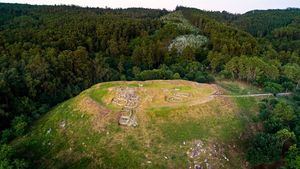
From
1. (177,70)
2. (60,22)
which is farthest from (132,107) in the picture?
(60,22)

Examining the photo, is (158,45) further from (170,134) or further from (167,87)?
(170,134)

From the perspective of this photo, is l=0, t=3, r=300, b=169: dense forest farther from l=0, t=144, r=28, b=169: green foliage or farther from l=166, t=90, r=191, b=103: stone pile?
l=166, t=90, r=191, b=103: stone pile

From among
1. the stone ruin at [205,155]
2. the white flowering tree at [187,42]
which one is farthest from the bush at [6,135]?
the white flowering tree at [187,42]

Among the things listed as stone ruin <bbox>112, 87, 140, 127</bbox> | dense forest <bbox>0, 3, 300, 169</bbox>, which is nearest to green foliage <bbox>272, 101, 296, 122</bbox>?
dense forest <bbox>0, 3, 300, 169</bbox>

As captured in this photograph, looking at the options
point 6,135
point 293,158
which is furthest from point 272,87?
point 6,135

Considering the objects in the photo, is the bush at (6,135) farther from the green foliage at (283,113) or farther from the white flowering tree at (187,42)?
the white flowering tree at (187,42)
